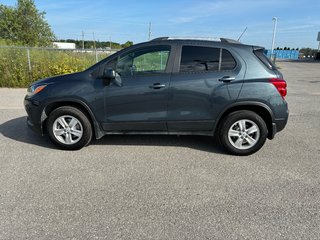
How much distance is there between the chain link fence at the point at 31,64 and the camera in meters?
10.3

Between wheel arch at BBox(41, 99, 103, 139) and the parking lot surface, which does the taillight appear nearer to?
the parking lot surface

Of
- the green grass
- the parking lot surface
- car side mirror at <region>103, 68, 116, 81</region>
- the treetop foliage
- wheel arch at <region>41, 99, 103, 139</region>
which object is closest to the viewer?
the parking lot surface

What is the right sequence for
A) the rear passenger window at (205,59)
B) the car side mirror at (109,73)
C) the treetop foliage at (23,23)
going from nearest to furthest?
the car side mirror at (109,73)
the rear passenger window at (205,59)
the treetop foliage at (23,23)

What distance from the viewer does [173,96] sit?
403 cm

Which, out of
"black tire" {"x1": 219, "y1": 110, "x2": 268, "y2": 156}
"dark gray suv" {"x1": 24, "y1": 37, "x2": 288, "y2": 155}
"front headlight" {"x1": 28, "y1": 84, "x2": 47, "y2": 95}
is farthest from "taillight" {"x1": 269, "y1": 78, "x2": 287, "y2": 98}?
"front headlight" {"x1": 28, "y1": 84, "x2": 47, "y2": 95}

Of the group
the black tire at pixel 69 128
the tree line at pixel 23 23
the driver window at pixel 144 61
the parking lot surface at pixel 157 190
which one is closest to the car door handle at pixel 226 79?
the driver window at pixel 144 61

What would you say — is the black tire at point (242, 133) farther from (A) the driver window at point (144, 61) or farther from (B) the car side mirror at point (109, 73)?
(B) the car side mirror at point (109, 73)

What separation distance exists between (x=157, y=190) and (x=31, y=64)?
32.2 ft

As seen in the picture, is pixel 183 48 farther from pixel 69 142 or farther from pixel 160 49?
pixel 69 142

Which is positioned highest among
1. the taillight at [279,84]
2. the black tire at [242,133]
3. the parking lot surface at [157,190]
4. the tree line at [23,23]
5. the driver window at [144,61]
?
the tree line at [23,23]

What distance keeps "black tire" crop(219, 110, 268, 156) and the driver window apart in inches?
51.7

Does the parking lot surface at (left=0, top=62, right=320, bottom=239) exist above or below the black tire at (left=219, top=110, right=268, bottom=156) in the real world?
below

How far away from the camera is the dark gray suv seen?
396cm

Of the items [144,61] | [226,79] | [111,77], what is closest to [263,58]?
[226,79]
